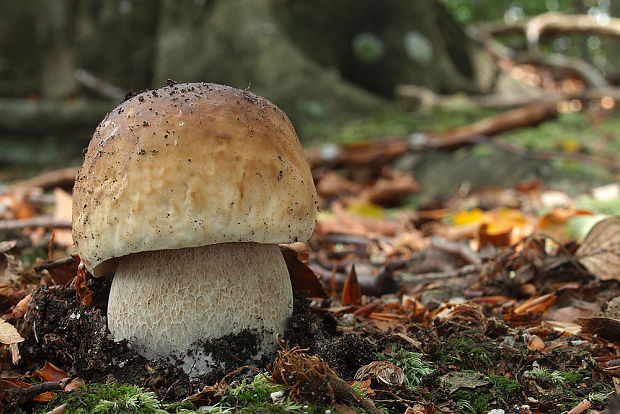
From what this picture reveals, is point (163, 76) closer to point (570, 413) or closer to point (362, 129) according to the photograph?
point (362, 129)

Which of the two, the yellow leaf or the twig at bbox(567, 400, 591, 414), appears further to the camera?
the yellow leaf

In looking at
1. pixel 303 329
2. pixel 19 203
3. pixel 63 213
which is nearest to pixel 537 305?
pixel 303 329

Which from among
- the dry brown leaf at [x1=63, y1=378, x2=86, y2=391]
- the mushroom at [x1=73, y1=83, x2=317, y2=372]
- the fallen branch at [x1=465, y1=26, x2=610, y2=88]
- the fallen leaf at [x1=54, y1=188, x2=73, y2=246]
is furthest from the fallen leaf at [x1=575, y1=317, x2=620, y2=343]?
the fallen branch at [x1=465, y1=26, x2=610, y2=88]

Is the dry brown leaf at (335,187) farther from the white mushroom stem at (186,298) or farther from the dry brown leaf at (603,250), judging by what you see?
the white mushroom stem at (186,298)

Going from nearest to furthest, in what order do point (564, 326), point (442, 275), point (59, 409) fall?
point (59, 409) < point (564, 326) < point (442, 275)

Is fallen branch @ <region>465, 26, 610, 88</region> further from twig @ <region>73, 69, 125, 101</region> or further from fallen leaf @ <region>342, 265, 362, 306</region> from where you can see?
fallen leaf @ <region>342, 265, 362, 306</region>

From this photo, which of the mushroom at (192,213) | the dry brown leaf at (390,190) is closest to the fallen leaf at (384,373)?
the mushroom at (192,213)

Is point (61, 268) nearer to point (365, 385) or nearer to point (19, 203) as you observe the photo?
point (365, 385)
